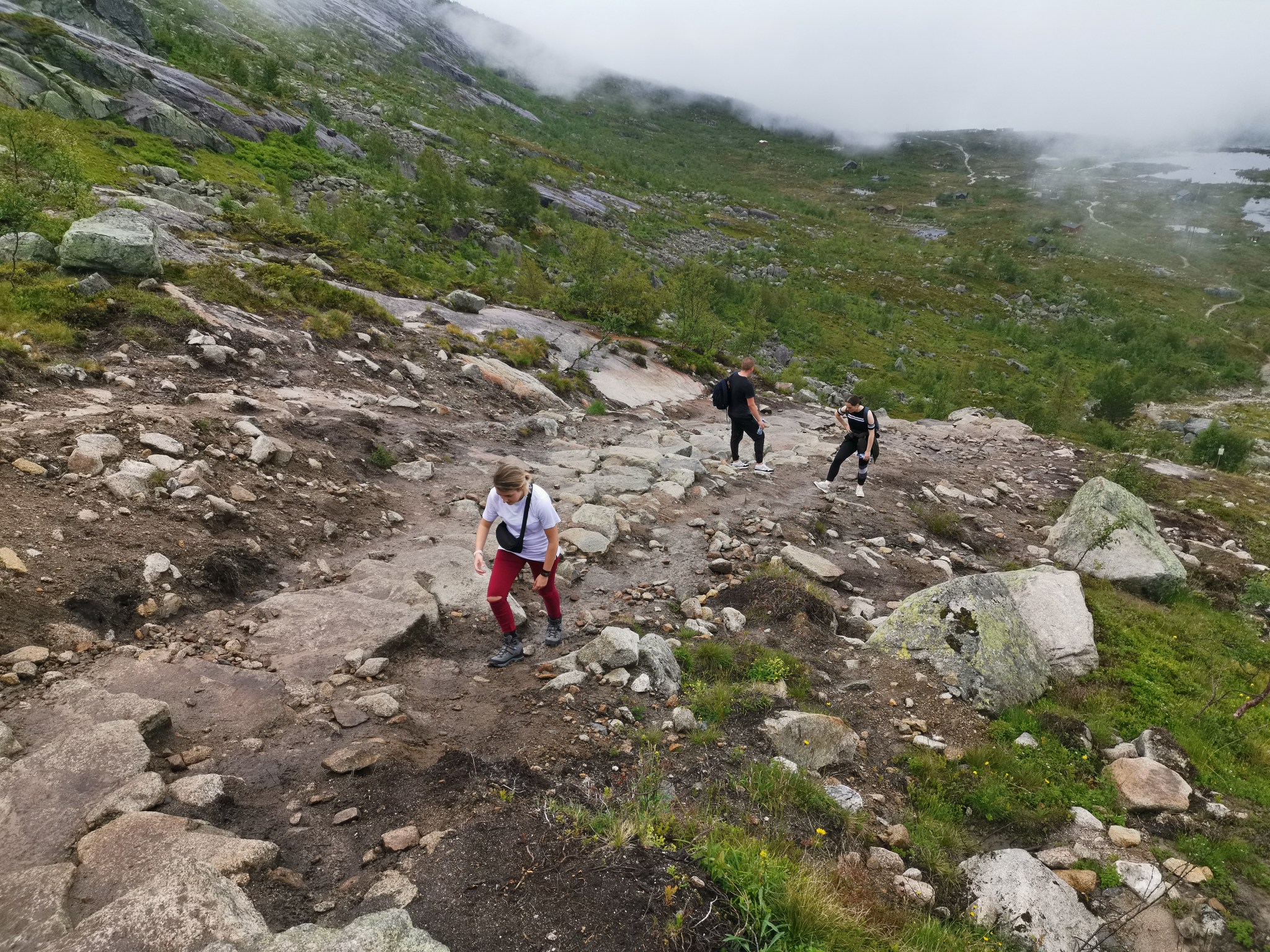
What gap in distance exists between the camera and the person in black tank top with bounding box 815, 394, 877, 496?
1309 centimetres

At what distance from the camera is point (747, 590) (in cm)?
874

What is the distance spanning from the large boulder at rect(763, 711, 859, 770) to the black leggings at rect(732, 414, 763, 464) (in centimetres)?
895

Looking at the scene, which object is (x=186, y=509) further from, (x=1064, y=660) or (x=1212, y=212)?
(x=1212, y=212)

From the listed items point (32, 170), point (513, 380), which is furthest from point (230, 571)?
point (32, 170)

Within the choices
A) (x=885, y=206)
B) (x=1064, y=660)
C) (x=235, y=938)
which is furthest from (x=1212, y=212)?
(x=235, y=938)

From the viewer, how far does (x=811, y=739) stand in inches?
235

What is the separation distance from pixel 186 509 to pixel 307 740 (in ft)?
14.0

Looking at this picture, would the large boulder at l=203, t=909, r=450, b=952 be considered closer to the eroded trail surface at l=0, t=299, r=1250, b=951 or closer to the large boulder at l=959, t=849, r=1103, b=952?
the eroded trail surface at l=0, t=299, r=1250, b=951

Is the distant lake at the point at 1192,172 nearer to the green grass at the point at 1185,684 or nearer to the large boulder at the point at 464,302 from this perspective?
the large boulder at the point at 464,302

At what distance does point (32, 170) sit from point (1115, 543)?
27.8 metres

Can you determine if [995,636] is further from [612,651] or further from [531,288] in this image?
[531,288]

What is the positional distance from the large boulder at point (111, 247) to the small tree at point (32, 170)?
1.90 m

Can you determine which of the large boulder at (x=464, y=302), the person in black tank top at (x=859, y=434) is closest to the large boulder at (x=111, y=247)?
the large boulder at (x=464, y=302)

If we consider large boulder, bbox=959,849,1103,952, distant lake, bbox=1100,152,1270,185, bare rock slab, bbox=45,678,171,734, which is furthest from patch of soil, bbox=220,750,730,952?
distant lake, bbox=1100,152,1270,185
